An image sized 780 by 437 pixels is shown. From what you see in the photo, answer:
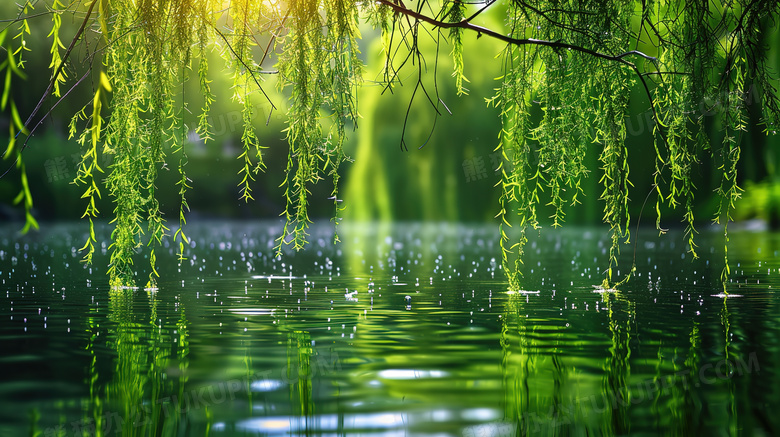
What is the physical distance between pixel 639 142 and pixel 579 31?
68.5 feet

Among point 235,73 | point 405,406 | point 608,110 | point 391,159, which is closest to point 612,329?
point 608,110

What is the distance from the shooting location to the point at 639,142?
23.0m

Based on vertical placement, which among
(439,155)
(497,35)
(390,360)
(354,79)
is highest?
(439,155)

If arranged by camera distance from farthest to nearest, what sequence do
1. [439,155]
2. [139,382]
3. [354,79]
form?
[439,155] < [354,79] < [139,382]

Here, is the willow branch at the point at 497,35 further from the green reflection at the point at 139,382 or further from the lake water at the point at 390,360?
the green reflection at the point at 139,382


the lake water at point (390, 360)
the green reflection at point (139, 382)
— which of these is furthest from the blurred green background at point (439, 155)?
the green reflection at point (139, 382)

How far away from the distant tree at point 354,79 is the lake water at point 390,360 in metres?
0.63

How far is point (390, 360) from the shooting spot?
11.5ft

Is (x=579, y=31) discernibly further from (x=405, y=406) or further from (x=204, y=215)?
(x=204, y=215)

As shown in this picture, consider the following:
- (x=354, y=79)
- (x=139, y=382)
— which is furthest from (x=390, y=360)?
(x=354, y=79)

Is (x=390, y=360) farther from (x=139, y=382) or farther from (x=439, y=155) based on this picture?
(x=439, y=155)

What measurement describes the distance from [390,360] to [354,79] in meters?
1.32

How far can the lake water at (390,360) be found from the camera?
2.49 m

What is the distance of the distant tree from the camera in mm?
3070
